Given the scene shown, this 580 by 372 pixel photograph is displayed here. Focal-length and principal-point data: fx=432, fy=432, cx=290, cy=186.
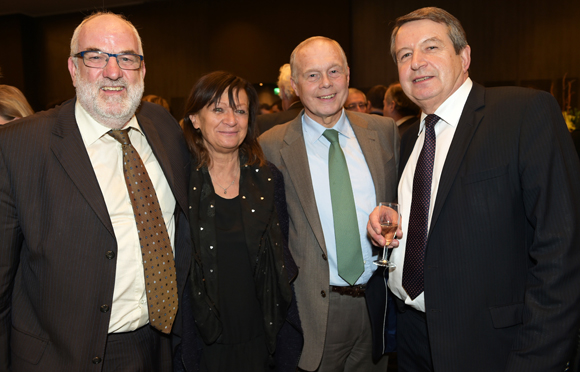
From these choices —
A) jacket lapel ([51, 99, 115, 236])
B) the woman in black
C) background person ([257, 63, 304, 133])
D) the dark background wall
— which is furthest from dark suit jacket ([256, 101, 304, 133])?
the dark background wall

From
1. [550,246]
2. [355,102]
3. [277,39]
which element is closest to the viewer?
[550,246]

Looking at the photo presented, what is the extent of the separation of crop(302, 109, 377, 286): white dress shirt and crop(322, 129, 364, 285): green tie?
39 millimetres

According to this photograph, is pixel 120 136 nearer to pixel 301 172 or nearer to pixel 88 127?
pixel 88 127

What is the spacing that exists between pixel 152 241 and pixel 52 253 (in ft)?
1.29

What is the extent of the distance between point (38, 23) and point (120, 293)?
37.1 ft

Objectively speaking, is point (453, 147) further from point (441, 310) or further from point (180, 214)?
point (180, 214)

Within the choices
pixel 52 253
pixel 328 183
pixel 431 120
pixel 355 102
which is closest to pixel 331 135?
pixel 328 183

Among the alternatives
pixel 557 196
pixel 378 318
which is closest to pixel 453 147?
pixel 557 196

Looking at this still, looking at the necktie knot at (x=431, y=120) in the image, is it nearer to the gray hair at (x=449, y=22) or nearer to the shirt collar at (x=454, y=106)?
the shirt collar at (x=454, y=106)

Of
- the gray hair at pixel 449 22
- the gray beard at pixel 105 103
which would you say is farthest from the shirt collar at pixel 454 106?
the gray beard at pixel 105 103

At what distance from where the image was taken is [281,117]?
4195mm

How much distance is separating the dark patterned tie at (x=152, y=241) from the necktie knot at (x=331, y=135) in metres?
1.09

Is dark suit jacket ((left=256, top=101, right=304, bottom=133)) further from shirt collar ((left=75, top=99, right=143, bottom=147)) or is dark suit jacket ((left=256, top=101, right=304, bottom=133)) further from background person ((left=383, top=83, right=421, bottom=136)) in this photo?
shirt collar ((left=75, top=99, right=143, bottom=147))

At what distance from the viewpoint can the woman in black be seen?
2217mm
